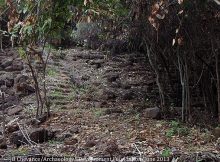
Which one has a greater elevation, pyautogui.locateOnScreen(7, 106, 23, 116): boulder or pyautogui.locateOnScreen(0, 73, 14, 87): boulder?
pyautogui.locateOnScreen(0, 73, 14, 87): boulder

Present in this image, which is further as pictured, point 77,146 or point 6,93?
point 6,93

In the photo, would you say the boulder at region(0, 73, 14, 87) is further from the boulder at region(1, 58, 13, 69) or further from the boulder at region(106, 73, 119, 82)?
the boulder at region(106, 73, 119, 82)

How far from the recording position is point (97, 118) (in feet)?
31.9

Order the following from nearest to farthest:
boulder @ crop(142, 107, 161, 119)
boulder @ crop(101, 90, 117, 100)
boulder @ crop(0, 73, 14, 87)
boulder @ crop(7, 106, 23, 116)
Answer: boulder @ crop(142, 107, 161, 119)
boulder @ crop(7, 106, 23, 116)
boulder @ crop(101, 90, 117, 100)
boulder @ crop(0, 73, 14, 87)

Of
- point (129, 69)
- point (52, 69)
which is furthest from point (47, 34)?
point (129, 69)

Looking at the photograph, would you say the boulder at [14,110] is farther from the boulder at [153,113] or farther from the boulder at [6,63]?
the boulder at [6,63]

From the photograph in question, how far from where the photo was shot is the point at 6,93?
499 inches

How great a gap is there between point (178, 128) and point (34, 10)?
318 cm

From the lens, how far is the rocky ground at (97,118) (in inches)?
279

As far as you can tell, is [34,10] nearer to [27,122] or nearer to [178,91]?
[27,122]

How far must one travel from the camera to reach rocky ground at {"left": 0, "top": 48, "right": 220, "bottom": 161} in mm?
7078

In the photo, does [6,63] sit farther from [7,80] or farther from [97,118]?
[97,118]

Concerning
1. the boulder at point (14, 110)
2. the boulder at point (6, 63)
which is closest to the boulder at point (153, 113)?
the boulder at point (14, 110)

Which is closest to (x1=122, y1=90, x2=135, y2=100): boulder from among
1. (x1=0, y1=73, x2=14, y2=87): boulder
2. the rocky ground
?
the rocky ground
